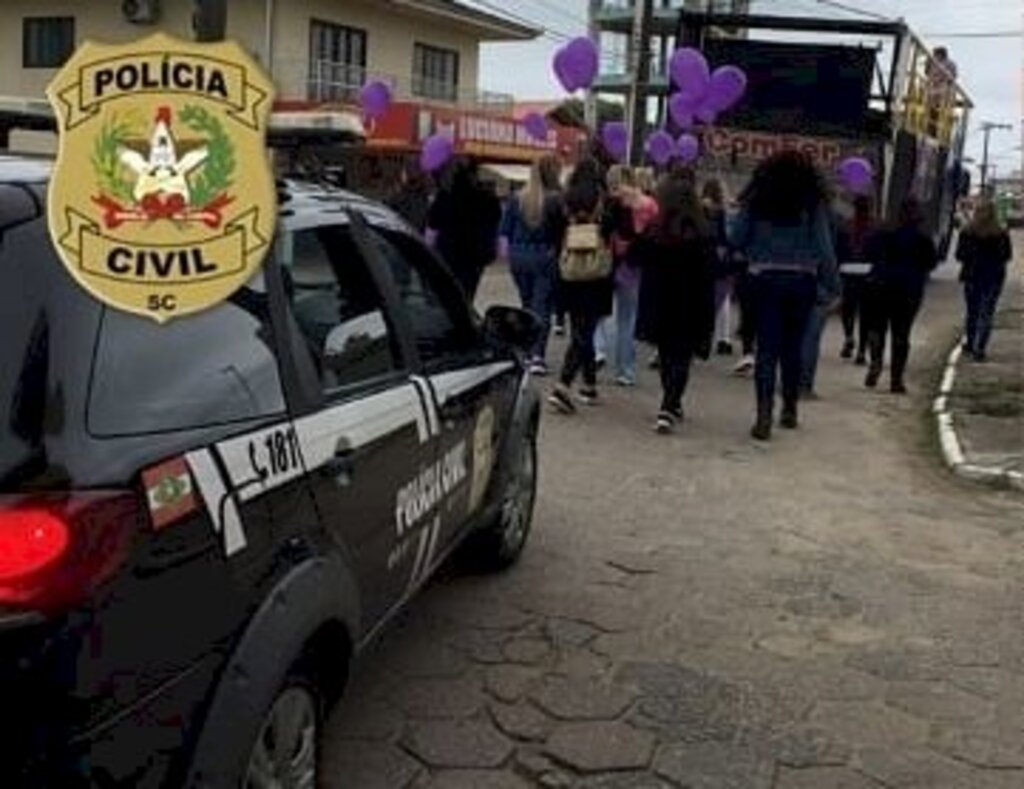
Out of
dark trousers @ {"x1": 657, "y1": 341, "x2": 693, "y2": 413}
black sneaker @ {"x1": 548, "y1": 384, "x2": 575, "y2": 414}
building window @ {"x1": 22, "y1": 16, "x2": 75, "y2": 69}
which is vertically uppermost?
building window @ {"x1": 22, "y1": 16, "x2": 75, "y2": 69}

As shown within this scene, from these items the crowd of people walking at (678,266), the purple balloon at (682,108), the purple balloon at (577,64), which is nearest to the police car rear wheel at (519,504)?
the crowd of people walking at (678,266)

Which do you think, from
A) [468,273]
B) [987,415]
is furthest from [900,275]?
[468,273]

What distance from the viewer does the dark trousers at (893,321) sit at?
39.7 feet

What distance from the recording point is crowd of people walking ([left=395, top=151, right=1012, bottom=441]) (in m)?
9.41

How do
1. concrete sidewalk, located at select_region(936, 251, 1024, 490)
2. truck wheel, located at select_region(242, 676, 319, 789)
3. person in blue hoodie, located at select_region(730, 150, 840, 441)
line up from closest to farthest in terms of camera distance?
truck wheel, located at select_region(242, 676, 319, 789)
concrete sidewalk, located at select_region(936, 251, 1024, 490)
person in blue hoodie, located at select_region(730, 150, 840, 441)

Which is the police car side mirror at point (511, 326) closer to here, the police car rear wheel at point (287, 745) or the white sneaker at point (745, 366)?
the police car rear wheel at point (287, 745)

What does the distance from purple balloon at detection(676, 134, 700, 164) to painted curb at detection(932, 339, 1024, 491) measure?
4.90m

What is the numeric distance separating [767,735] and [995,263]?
465 inches

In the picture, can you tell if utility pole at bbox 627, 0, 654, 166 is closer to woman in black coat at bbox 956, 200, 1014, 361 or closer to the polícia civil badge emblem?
woman in black coat at bbox 956, 200, 1014, 361

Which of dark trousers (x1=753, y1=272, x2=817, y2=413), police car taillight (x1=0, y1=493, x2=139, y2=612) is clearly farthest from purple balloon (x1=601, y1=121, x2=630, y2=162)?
police car taillight (x1=0, y1=493, x2=139, y2=612)

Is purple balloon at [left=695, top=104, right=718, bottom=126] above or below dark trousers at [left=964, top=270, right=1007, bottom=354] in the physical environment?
above

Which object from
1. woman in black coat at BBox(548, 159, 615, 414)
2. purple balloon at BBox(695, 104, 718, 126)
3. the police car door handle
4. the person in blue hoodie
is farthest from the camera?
purple balloon at BBox(695, 104, 718, 126)

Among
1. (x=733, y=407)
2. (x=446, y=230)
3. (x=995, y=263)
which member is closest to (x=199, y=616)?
(x=733, y=407)

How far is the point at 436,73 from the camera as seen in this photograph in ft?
146
